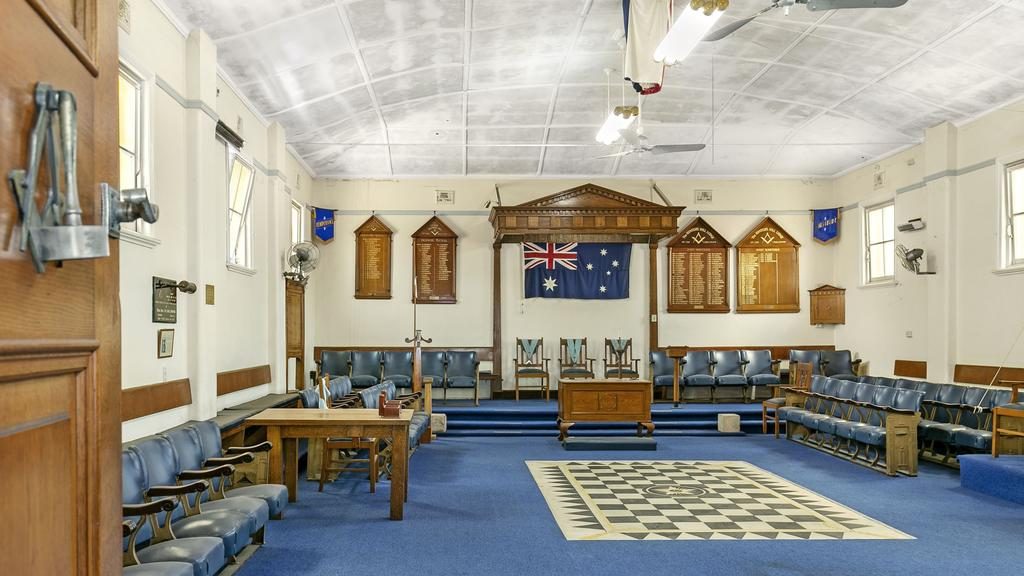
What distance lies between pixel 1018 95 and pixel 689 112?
4.03m

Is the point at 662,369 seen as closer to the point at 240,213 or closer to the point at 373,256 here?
the point at 373,256

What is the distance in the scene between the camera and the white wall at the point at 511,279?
13.4 metres

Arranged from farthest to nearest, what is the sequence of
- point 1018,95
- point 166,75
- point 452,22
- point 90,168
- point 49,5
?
1. point 1018,95
2. point 452,22
3. point 166,75
4. point 90,168
5. point 49,5

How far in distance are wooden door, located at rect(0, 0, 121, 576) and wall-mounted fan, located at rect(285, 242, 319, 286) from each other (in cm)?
913

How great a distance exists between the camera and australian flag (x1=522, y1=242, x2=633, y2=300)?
13.4 metres

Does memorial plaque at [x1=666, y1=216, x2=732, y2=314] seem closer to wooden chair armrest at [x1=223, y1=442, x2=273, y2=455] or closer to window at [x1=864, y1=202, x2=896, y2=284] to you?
window at [x1=864, y1=202, x2=896, y2=284]

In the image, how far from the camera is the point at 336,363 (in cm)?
1289

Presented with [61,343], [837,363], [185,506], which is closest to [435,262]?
[837,363]

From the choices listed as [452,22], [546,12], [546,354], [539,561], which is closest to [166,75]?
[452,22]

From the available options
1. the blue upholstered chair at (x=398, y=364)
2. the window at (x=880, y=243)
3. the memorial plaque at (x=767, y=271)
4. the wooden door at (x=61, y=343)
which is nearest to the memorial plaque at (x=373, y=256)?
the blue upholstered chair at (x=398, y=364)

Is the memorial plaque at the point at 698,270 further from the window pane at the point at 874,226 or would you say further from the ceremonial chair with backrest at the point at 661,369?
the window pane at the point at 874,226

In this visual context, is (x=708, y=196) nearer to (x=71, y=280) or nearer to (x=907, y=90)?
(x=907, y=90)

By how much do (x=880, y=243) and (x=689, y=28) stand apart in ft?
25.3

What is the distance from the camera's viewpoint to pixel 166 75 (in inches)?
248
